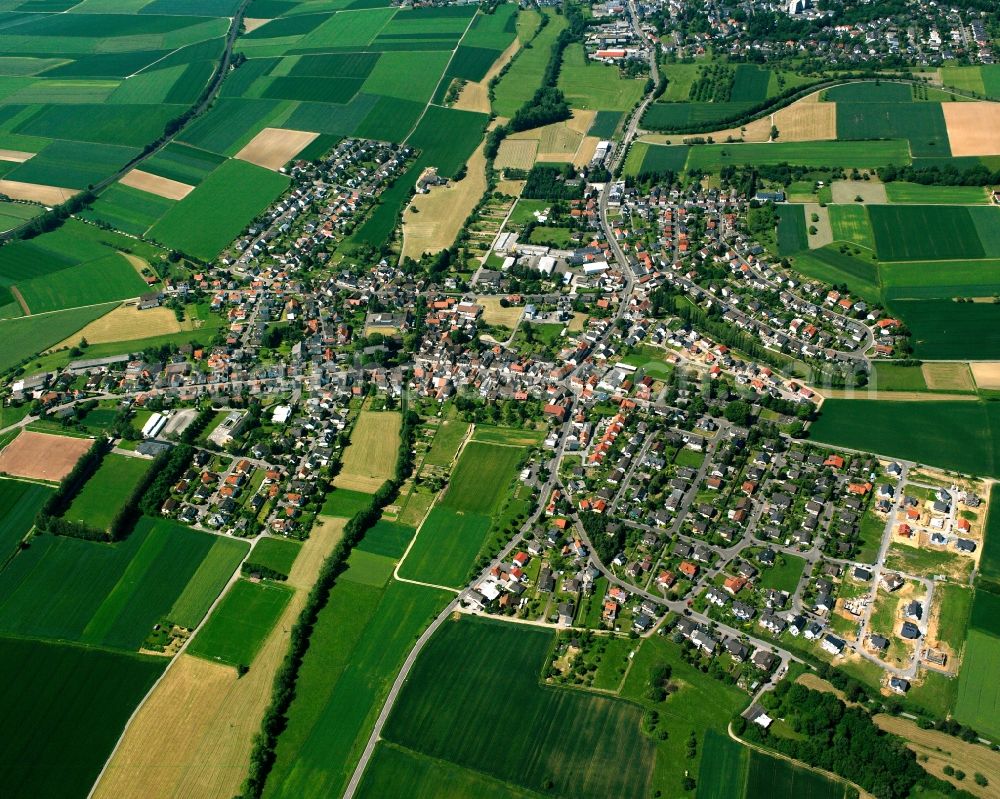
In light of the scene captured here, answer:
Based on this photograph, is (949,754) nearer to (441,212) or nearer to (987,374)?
(987,374)

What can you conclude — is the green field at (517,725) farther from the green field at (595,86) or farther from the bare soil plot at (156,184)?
the green field at (595,86)

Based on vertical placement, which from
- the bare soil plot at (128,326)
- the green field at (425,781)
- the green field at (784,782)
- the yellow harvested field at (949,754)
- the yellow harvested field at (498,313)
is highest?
the yellow harvested field at (498,313)

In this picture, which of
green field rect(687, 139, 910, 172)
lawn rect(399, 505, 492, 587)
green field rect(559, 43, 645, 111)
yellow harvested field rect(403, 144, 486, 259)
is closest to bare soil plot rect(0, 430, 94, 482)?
lawn rect(399, 505, 492, 587)

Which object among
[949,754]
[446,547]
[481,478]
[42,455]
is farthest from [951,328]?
[42,455]

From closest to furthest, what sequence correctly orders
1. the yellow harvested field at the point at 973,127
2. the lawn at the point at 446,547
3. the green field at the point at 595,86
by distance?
the lawn at the point at 446,547
the yellow harvested field at the point at 973,127
the green field at the point at 595,86

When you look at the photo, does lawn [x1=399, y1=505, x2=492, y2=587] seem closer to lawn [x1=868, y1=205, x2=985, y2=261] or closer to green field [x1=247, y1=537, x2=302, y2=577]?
green field [x1=247, y1=537, x2=302, y2=577]

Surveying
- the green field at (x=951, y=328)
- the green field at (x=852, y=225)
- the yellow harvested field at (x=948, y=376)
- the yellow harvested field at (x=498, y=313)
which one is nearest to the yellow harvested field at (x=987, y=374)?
the yellow harvested field at (x=948, y=376)

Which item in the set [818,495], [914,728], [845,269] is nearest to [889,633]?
[914,728]
